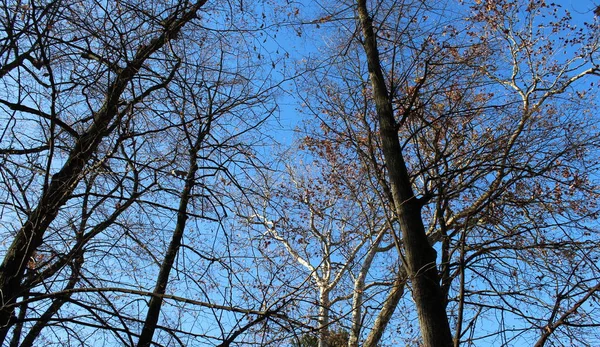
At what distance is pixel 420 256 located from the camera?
3.06m

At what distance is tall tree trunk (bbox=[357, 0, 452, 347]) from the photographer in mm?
2799

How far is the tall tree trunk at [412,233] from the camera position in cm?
280

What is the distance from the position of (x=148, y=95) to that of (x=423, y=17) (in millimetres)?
2396

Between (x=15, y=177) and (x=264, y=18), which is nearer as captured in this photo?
(x=15, y=177)

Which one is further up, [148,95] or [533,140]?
[148,95]

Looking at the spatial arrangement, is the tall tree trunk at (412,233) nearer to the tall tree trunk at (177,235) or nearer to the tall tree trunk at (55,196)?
the tall tree trunk at (177,235)

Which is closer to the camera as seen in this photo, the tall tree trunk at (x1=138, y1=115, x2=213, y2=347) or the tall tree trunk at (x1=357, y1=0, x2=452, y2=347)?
the tall tree trunk at (x1=357, y1=0, x2=452, y2=347)

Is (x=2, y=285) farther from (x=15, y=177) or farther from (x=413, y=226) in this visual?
(x=413, y=226)

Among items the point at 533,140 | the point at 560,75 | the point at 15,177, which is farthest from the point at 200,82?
the point at 560,75

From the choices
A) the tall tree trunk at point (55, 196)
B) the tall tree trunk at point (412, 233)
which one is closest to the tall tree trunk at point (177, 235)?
the tall tree trunk at point (55, 196)

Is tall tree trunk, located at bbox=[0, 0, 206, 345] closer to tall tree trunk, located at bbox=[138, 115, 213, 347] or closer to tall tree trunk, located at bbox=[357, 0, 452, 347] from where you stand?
tall tree trunk, located at bbox=[138, 115, 213, 347]

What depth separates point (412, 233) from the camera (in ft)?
10.4

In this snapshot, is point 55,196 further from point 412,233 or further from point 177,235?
point 412,233

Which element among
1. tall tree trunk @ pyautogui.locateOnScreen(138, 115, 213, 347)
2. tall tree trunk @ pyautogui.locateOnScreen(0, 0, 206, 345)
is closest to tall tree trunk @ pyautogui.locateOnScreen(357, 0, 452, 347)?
tall tree trunk @ pyautogui.locateOnScreen(138, 115, 213, 347)
